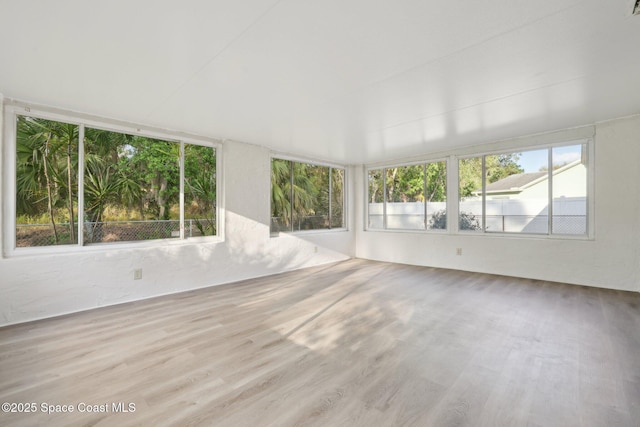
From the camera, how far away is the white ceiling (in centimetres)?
174

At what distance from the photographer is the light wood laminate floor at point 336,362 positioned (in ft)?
5.30

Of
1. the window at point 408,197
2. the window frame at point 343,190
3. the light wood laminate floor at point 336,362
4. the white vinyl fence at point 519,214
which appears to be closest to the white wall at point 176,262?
the window frame at point 343,190

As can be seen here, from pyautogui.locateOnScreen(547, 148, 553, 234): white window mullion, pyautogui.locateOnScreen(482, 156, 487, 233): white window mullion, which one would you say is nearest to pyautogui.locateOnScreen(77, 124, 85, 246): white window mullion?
pyautogui.locateOnScreen(482, 156, 487, 233): white window mullion

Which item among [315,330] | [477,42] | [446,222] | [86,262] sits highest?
[477,42]

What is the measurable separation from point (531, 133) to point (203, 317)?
5450mm

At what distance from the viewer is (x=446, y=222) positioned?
5.71 metres

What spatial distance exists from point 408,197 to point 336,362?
4.86 meters

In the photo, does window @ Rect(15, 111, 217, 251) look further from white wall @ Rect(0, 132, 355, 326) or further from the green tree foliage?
the green tree foliage

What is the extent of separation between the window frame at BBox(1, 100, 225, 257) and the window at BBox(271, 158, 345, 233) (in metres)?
1.39

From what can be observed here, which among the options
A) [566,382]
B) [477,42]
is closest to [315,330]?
[566,382]

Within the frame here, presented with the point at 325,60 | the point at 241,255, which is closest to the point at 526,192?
the point at 325,60

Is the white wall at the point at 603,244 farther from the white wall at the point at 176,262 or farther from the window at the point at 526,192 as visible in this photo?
the white wall at the point at 176,262

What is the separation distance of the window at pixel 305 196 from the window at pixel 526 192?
2.80m

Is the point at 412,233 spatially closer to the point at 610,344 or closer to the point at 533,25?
the point at 610,344
